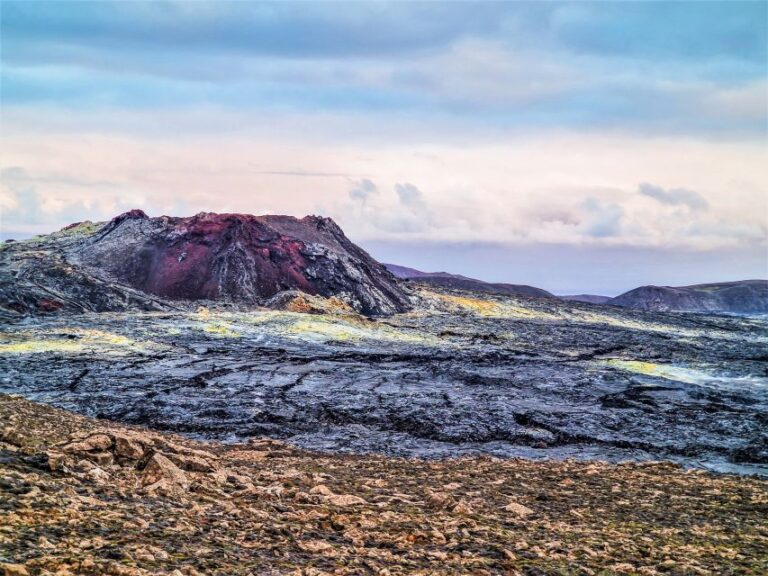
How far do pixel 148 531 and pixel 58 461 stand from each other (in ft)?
7.50

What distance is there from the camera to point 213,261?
55000 mm

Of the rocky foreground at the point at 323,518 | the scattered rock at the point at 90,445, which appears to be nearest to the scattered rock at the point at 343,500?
the rocky foreground at the point at 323,518

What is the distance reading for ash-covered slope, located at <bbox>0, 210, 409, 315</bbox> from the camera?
52.7 metres

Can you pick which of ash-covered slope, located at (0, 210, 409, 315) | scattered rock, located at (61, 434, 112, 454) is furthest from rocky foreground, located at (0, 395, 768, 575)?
ash-covered slope, located at (0, 210, 409, 315)

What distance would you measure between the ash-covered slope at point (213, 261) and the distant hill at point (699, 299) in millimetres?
62275

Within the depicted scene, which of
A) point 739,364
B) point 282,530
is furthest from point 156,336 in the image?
point 739,364

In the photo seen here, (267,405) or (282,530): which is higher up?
(282,530)

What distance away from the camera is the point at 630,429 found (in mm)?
18188

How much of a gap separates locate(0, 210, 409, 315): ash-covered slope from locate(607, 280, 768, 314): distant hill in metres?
62.3

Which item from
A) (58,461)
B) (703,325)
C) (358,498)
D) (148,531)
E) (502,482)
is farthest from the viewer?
(703,325)

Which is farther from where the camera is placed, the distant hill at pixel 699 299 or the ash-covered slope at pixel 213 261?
the distant hill at pixel 699 299

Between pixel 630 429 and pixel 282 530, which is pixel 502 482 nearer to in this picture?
pixel 282 530

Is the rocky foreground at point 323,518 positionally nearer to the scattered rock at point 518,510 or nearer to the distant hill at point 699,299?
the scattered rock at point 518,510

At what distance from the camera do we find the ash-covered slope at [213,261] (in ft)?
173
